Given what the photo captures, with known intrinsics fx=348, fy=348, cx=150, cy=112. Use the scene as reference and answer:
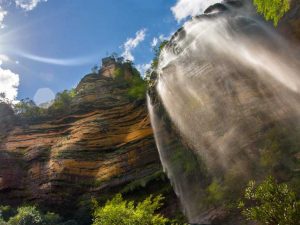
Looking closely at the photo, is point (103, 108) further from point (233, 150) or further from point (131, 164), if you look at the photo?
point (233, 150)

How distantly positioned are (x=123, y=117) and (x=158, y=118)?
6.79 meters

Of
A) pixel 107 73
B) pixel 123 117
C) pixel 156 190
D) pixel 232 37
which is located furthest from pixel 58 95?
pixel 232 37

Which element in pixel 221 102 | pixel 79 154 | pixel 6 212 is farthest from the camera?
pixel 79 154

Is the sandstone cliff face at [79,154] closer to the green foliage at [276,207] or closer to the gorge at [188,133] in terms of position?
the gorge at [188,133]

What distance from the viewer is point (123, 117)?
36.3m

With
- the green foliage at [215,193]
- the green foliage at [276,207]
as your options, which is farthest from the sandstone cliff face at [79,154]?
the green foliage at [276,207]

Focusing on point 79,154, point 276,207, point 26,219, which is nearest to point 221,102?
point 276,207

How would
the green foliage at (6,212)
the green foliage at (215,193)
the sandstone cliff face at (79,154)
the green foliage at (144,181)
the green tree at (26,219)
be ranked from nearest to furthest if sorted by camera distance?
the green foliage at (215,193)
the green tree at (26,219)
the green foliage at (6,212)
the green foliage at (144,181)
the sandstone cliff face at (79,154)

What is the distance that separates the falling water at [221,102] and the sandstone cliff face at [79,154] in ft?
9.81

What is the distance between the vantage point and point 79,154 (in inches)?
1238

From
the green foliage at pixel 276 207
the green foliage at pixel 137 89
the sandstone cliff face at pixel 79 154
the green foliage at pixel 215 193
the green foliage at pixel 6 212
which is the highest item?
the green foliage at pixel 137 89

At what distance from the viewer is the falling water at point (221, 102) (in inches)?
837

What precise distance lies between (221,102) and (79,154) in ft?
47.5

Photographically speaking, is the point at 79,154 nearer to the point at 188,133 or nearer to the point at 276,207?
the point at 188,133
